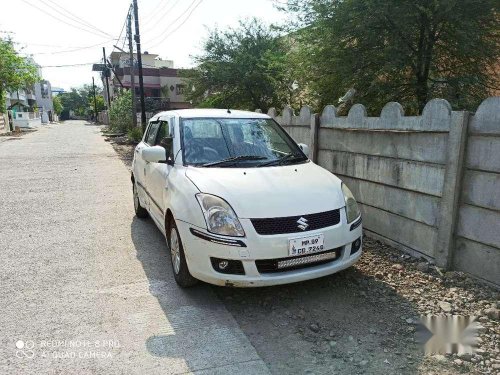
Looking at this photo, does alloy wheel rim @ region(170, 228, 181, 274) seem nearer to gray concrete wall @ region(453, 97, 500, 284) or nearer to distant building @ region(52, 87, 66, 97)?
gray concrete wall @ region(453, 97, 500, 284)

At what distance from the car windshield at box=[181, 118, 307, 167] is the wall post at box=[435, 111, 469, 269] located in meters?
1.50

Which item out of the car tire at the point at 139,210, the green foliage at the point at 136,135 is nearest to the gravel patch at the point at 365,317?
the car tire at the point at 139,210

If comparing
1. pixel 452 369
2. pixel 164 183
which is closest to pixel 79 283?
pixel 164 183

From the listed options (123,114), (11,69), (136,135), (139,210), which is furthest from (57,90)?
(139,210)

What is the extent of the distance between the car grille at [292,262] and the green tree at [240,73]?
11609 mm

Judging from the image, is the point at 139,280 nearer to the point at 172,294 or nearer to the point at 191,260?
the point at 172,294

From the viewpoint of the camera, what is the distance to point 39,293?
3633 millimetres

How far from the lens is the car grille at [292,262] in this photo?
3.16 meters

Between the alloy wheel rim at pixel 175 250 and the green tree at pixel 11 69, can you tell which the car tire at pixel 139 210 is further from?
the green tree at pixel 11 69

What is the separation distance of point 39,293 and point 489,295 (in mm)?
4097

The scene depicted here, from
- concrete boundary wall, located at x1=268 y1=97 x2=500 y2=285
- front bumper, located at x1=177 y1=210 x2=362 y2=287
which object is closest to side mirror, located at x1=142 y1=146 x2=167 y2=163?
front bumper, located at x1=177 y1=210 x2=362 y2=287

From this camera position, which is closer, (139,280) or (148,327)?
(148,327)

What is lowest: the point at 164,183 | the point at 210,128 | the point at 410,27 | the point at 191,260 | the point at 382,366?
the point at 382,366

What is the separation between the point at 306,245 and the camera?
3180mm
